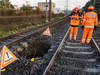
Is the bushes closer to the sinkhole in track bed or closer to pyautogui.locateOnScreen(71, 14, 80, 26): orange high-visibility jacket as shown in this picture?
the sinkhole in track bed

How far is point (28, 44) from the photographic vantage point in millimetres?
6613

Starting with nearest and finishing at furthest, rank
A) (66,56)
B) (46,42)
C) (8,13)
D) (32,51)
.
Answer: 1. (66,56)
2. (32,51)
3. (46,42)
4. (8,13)

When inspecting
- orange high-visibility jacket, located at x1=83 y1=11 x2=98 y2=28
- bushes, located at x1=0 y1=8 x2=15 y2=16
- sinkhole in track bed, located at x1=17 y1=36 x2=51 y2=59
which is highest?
bushes, located at x1=0 y1=8 x2=15 y2=16

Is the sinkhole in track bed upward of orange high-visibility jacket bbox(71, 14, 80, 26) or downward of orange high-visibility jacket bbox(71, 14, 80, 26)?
downward

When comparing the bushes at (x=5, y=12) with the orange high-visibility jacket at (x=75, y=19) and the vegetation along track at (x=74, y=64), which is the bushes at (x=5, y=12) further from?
the vegetation along track at (x=74, y=64)

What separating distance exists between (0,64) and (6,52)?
0.42 metres

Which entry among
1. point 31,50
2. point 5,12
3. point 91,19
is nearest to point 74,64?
point 91,19

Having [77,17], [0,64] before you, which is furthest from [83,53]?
[0,64]

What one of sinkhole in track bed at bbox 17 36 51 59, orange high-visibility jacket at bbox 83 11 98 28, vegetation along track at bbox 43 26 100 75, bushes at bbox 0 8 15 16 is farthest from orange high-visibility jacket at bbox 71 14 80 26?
bushes at bbox 0 8 15 16

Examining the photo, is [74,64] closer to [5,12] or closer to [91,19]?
[91,19]

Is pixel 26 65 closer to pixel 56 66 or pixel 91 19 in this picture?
pixel 56 66

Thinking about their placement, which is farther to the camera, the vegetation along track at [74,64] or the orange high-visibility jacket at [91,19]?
the orange high-visibility jacket at [91,19]

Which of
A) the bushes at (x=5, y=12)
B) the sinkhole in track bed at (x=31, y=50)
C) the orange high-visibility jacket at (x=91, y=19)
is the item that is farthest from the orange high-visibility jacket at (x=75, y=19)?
the bushes at (x=5, y=12)

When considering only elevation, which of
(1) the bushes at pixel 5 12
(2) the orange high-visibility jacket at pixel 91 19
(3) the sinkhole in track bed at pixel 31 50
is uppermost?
(1) the bushes at pixel 5 12
